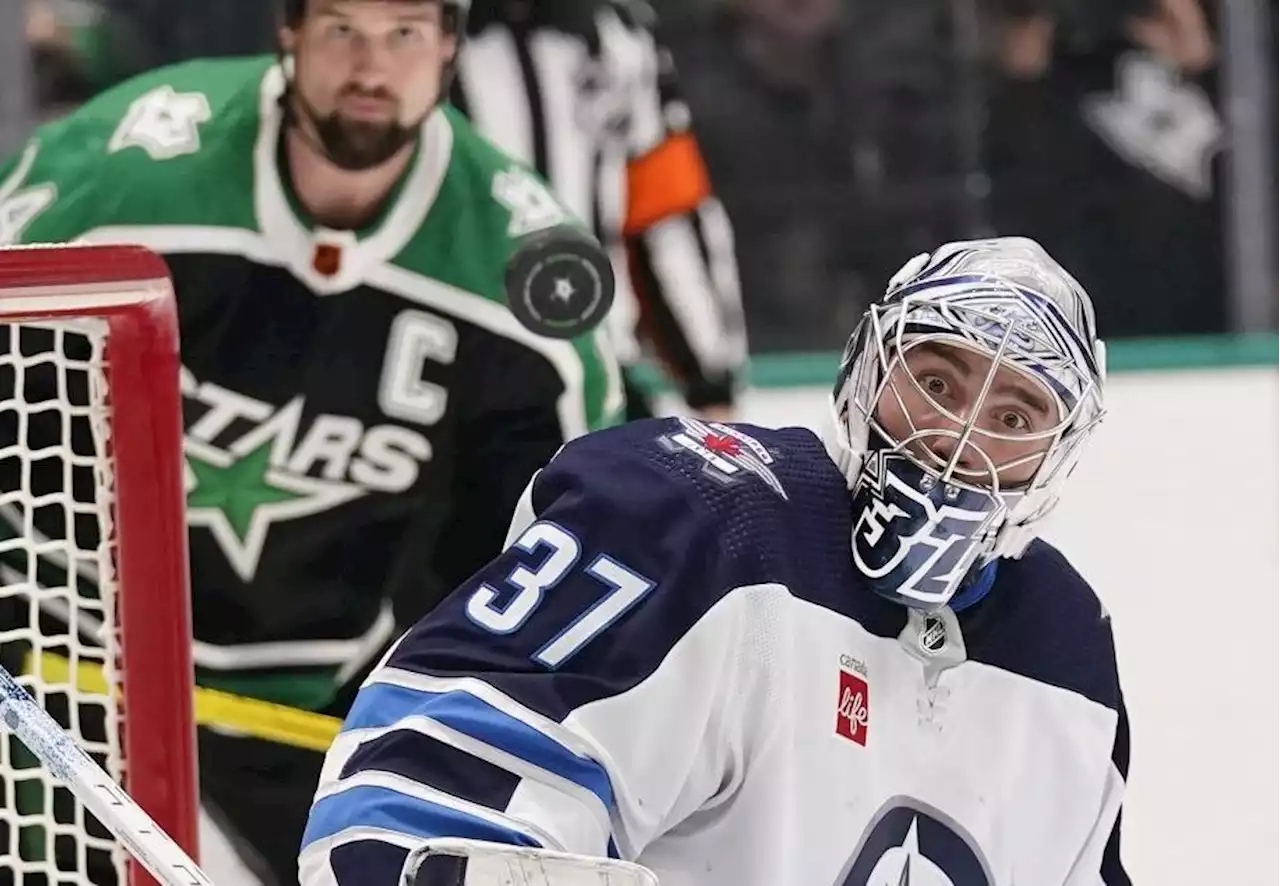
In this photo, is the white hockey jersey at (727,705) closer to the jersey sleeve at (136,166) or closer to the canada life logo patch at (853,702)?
the canada life logo patch at (853,702)

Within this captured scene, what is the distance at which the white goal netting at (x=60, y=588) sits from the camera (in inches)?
66.2

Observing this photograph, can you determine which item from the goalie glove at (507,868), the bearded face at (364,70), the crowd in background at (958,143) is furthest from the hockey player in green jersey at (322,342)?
the crowd in background at (958,143)

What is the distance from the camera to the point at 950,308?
1493 millimetres

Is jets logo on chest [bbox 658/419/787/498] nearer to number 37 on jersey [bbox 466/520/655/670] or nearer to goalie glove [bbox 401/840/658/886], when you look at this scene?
number 37 on jersey [bbox 466/520/655/670]

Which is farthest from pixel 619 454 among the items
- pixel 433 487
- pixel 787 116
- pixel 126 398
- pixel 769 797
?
pixel 787 116

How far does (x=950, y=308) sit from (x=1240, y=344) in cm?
279

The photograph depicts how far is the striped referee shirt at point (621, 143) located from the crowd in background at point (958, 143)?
978 mm

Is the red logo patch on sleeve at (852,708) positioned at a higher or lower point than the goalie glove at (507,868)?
lower

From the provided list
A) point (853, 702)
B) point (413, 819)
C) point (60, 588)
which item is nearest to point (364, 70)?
point (60, 588)

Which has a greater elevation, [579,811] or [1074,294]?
[1074,294]

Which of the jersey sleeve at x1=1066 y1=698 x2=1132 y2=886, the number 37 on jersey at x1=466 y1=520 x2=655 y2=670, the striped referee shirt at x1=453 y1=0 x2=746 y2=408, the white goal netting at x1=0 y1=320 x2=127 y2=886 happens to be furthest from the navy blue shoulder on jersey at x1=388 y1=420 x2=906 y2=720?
the striped referee shirt at x1=453 y1=0 x2=746 y2=408

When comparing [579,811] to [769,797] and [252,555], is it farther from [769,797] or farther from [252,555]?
[252,555]

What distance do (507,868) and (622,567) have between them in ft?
0.67

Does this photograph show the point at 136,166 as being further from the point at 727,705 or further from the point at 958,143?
the point at 958,143
